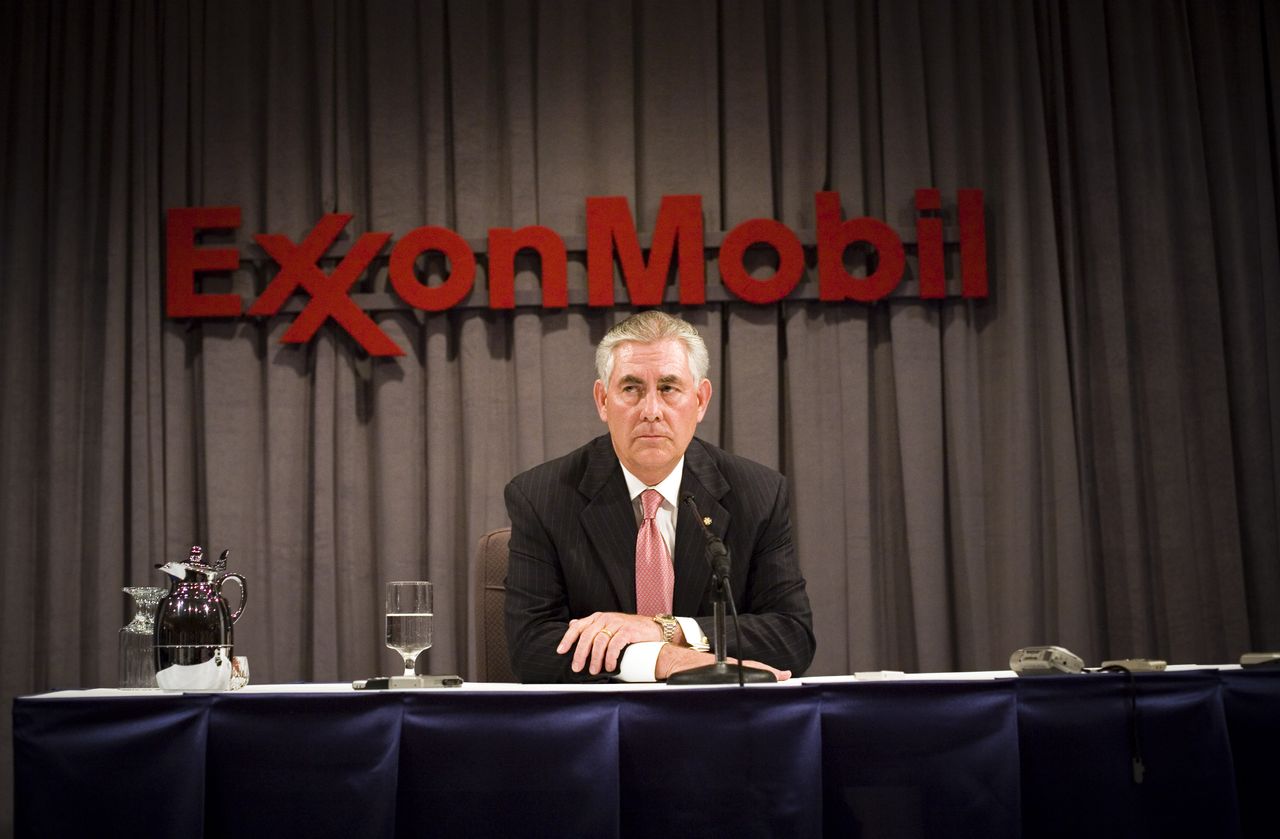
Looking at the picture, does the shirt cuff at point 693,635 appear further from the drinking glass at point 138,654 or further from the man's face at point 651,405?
the drinking glass at point 138,654

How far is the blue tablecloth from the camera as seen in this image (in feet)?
6.12

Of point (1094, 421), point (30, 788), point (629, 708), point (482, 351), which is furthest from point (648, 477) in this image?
point (1094, 421)

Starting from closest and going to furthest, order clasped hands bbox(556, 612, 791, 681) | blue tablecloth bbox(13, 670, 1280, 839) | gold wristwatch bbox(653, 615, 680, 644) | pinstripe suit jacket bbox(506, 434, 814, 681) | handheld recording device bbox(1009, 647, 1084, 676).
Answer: blue tablecloth bbox(13, 670, 1280, 839) < handheld recording device bbox(1009, 647, 1084, 676) < clasped hands bbox(556, 612, 791, 681) < gold wristwatch bbox(653, 615, 680, 644) < pinstripe suit jacket bbox(506, 434, 814, 681)

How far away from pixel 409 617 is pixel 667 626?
0.54 m

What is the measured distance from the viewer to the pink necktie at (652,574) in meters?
2.80

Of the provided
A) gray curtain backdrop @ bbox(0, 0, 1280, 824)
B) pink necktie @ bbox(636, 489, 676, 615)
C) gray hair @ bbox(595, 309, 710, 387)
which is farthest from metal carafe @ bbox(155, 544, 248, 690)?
gray curtain backdrop @ bbox(0, 0, 1280, 824)

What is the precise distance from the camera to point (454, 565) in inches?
185

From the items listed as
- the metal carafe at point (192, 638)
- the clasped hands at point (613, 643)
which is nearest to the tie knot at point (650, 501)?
the clasped hands at point (613, 643)

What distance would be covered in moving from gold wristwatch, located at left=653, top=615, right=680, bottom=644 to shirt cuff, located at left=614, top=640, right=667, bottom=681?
0.24 feet

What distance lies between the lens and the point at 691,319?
4746 mm

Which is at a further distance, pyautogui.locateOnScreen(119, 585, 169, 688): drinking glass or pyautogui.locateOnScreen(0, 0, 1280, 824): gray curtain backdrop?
pyautogui.locateOnScreen(0, 0, 1280, 824): gray curtain backdrop

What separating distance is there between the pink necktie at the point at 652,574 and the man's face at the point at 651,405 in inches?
5.5

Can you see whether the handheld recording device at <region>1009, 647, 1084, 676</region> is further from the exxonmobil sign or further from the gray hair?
the exxonmobil sign

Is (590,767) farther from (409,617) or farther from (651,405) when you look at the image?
(651,405)
